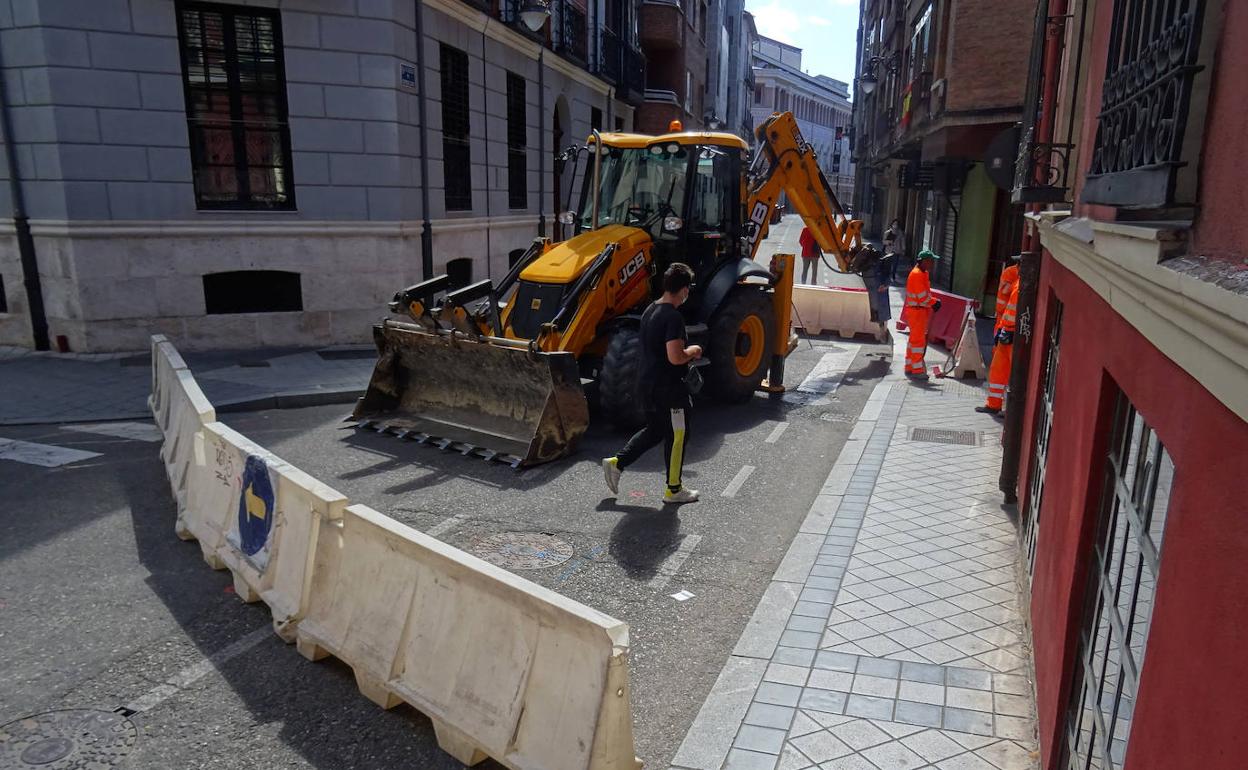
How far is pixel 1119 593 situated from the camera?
271cm

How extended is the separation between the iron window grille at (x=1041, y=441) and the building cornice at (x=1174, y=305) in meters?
2.25

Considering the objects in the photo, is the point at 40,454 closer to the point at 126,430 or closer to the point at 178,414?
the point at 126,430

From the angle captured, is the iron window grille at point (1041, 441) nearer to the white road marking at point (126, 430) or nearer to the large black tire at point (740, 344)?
the large black tire at point (740, 344)

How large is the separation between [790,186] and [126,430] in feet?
28.6

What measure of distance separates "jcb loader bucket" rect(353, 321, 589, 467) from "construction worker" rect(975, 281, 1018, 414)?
4.68 m

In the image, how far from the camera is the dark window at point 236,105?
40.3ft

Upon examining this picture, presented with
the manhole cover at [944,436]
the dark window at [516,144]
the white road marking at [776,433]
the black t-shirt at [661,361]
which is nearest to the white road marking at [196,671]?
the black t-shirt at [661,361]

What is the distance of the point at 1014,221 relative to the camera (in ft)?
53.9

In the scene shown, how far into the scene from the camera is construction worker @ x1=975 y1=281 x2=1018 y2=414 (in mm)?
8906

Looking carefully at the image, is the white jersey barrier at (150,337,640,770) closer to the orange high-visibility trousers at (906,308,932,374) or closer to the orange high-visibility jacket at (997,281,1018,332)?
the orange high-visibility jacket at (997,281,1018,332)

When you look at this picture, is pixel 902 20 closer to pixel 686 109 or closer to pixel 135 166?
pixel 686 109

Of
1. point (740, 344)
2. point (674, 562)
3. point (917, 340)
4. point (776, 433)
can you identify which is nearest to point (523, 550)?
point (674, 562)

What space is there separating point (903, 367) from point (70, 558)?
10.8 m

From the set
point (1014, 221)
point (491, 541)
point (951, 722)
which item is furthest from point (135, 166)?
point (1014, 221)
